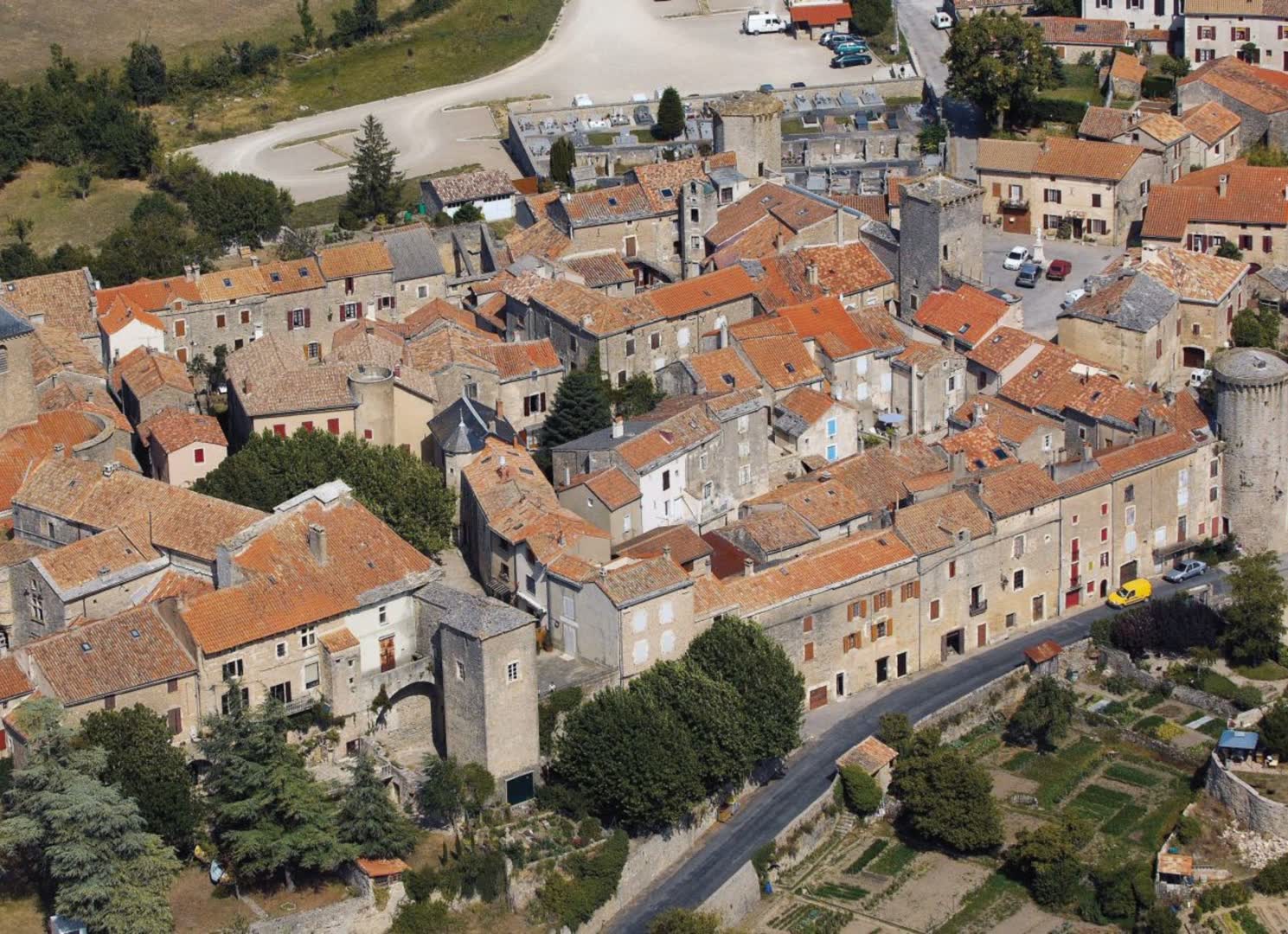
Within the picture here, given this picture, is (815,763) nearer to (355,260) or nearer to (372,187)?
(355,260)

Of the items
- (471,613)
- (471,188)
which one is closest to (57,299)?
(471,188)

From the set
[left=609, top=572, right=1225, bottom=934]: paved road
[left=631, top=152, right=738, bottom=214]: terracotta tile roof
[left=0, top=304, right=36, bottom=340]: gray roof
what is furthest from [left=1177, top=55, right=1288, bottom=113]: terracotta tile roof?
[left=0, top=304, right=36, bottom=340]: gray roof

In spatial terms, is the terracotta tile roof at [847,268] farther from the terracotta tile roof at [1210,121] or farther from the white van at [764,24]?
the white van at [764,24]

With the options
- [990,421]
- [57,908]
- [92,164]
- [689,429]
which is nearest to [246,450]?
[689,429]

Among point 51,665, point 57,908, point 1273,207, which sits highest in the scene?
point 1273,207

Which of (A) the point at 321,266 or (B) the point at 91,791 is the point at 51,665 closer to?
(B) the point at 91,791

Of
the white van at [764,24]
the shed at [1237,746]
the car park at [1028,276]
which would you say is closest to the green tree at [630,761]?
the shed at [1237,746]
